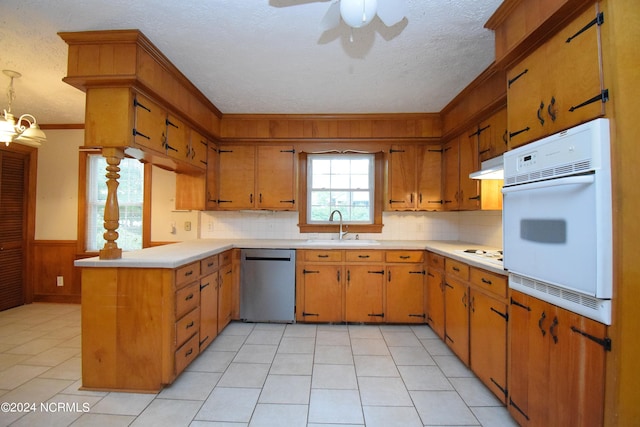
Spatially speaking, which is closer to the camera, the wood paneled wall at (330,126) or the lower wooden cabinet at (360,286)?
the lower wooden cabinet at (360,286)

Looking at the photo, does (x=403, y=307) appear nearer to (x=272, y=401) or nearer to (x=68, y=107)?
(x=272, y=401)

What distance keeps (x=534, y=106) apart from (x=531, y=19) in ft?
1.40

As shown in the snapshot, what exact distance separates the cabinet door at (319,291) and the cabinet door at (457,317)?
110cm

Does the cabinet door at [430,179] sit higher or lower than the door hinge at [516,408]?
higher

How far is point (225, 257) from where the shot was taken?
2.90 metres

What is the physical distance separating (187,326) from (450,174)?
3.05m

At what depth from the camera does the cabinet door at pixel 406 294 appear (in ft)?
10.00

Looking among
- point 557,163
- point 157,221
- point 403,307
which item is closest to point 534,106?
point 557,163

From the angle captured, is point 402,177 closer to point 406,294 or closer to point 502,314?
point 406,294

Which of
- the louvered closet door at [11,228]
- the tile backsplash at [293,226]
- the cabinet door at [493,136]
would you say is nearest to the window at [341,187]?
the tile backsplash at [293,226]

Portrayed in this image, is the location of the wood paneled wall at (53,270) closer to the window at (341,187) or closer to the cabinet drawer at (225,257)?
the cabinet drawer at (225,257)

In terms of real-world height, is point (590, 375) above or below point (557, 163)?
below

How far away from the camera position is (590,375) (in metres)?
1.11

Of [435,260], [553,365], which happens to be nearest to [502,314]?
[553,365]
